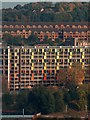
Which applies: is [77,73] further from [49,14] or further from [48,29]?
[49,14]

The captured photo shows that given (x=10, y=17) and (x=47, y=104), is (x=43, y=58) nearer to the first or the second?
(x=47, y=104)

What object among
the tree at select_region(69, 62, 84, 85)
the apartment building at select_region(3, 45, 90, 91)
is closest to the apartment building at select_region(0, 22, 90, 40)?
the apartment building at select_region(3, 45, 90, 91)

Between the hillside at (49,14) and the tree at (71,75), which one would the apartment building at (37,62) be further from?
the hillside at (49,14)

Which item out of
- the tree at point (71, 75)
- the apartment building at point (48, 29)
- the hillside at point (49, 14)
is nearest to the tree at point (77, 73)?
the tree at point (71, 75)

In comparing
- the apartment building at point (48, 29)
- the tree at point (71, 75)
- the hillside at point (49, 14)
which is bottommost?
the tree at point (71, 75)

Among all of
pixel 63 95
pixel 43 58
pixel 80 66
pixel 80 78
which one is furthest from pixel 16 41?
pixel 63 95

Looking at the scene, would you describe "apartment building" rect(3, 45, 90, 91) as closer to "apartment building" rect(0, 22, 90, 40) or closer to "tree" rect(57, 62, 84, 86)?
"tree" rect(57, 62, 84, 86)
